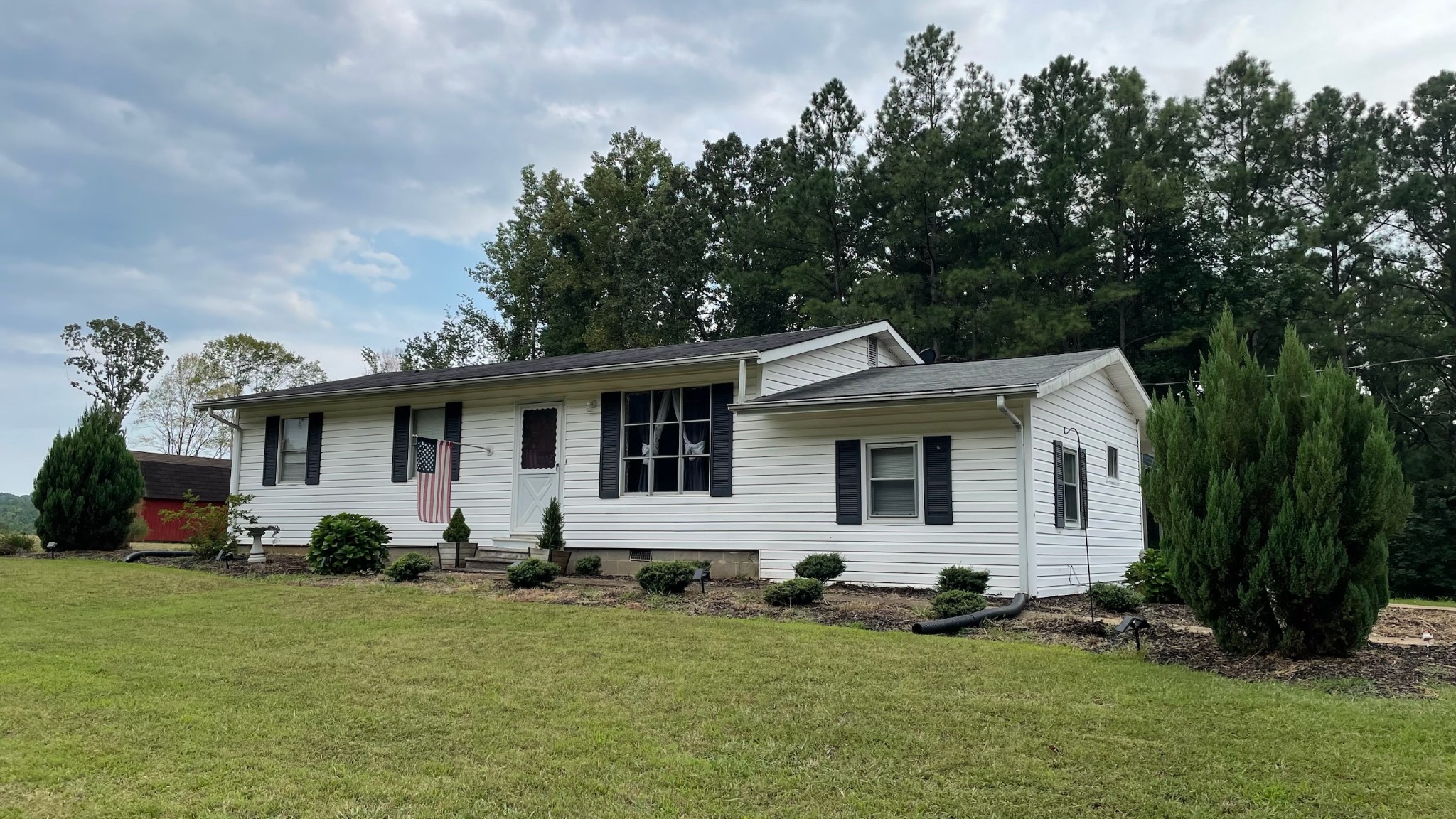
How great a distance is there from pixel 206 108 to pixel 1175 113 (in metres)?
22.8

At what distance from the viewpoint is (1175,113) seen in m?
25.5

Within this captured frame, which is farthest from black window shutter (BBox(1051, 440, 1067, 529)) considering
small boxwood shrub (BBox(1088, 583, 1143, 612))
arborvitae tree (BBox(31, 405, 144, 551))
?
arborvitae tree (BBox(31, 405, 144, 551))

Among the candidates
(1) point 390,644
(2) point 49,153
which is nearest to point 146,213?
(2) point 49,153

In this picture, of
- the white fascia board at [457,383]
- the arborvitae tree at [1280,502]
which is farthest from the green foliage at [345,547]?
the arborvitae tree at [1280,502]

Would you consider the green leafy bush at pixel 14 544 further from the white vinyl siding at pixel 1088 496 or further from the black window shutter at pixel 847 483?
the white vinyl siding at pixel 1088 496

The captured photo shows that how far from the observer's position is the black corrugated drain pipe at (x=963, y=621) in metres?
8.00

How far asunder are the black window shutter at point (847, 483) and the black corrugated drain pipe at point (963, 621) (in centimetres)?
289

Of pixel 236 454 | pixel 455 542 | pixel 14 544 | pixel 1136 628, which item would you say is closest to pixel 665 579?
pixel 1136 628

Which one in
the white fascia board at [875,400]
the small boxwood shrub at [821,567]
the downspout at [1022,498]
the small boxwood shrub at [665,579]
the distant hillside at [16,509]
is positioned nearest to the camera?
the small boxwood shrub at [665,579]

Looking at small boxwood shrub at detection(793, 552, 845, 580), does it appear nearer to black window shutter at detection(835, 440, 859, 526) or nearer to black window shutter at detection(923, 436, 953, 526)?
black window shutter at detection(835, 440, 859, 526)

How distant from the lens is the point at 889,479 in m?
11.8

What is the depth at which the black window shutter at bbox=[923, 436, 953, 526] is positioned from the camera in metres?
11.3

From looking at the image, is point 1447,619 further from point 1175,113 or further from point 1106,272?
point 1175,113

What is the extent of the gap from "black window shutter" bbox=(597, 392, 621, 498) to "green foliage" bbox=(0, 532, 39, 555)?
36.9 feet
